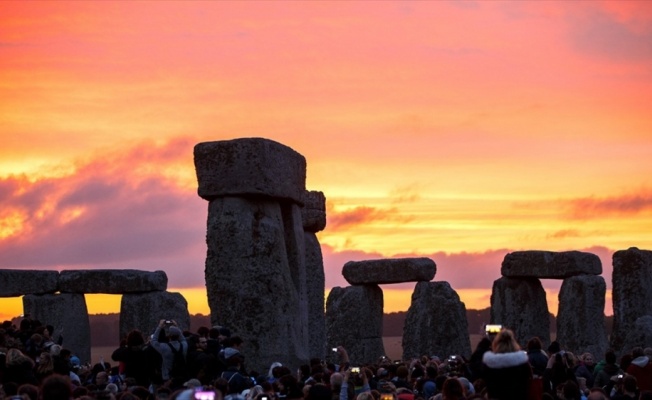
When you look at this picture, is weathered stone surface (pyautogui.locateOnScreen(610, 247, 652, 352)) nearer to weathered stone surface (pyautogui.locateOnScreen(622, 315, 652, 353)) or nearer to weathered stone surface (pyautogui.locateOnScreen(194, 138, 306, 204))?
weathered stone surface (pyautogui.locateOnScreen(622, 315, 652, 353))

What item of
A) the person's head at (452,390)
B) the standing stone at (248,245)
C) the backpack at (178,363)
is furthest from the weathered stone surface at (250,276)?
the person's head at (452,390)

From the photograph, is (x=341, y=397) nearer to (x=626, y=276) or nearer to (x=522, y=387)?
(x=522, y=387)

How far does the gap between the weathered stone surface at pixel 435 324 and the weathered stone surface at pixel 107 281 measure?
5.72m

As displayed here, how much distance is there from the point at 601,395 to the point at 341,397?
2.27m

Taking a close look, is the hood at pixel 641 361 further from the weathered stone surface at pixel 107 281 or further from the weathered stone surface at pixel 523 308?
the weathered stone surface at pixel 107 281

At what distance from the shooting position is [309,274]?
23438 mm

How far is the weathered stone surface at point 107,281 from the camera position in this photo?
2861 cm

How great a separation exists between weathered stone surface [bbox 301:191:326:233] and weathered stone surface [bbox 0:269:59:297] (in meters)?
6.52

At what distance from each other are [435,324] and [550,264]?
2.81 meters

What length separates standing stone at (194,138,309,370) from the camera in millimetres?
15930

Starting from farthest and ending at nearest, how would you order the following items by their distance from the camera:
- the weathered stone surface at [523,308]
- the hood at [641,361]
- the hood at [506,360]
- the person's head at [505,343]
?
the weathered stone surface at [523,308] → the hood at [641,361] → the person's head at [505,343] → the hood at [506,360]

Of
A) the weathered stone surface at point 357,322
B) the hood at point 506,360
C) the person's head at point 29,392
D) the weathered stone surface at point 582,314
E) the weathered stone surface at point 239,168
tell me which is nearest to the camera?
the person's head at point 29,392

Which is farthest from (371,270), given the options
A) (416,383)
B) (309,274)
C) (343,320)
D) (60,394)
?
(60,394)

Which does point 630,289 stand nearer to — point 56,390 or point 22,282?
point 22,282
